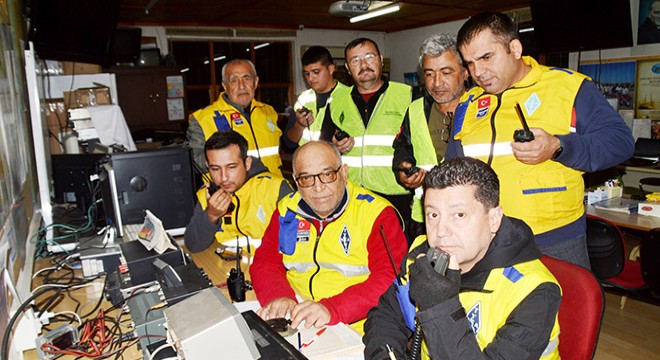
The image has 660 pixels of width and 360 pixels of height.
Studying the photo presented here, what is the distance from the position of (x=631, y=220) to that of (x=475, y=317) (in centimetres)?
247

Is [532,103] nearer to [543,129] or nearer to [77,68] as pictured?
[543,129]

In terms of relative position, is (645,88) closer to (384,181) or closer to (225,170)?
(384,181)

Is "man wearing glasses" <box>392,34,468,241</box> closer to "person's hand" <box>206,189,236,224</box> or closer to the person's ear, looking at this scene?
the person's ear

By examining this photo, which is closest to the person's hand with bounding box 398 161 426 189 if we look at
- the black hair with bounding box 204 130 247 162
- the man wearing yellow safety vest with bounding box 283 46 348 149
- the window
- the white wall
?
the black hair with bounding box 204 130 247 162

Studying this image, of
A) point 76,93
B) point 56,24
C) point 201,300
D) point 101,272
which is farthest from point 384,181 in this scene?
point 76,93

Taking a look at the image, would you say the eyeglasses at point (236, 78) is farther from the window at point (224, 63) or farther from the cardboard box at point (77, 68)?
the window at point (224, 63)

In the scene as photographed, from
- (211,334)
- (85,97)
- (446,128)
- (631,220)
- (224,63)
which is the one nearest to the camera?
(211,334)

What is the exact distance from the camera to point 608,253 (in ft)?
9.81

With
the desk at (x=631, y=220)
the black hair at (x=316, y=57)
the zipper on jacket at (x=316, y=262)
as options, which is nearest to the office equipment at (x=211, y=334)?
the zipper on jacket at (x=316, y=262)

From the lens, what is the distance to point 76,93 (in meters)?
4.96

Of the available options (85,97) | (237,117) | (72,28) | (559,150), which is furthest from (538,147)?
(85,97)

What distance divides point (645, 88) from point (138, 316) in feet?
23.7

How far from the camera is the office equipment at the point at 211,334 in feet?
3.66

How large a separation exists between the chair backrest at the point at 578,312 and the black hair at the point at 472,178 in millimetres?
307
